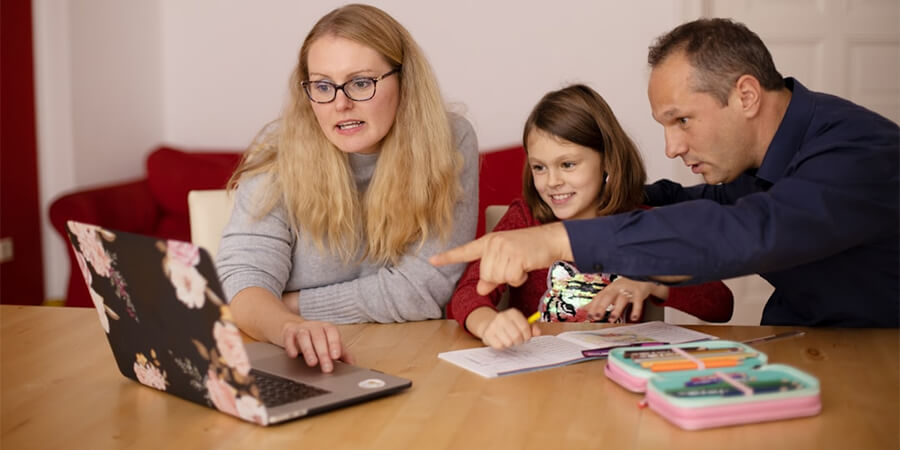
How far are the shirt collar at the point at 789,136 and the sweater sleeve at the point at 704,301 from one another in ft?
1.12

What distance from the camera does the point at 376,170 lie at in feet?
6.36

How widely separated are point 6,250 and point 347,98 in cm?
248

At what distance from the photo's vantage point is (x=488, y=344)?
4.99 ft

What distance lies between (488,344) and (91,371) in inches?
24.5

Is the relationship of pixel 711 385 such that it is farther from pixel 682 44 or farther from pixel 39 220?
pixel 39 220

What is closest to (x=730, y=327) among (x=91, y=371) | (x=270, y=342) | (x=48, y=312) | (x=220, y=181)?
(x=270, y=342)

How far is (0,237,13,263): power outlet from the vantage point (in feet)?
12.2

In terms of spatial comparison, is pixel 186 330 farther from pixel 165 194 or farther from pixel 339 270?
pixel 165 194

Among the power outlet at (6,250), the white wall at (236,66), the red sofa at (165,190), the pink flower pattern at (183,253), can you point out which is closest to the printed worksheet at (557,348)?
the pink flower pattern at (183,253)

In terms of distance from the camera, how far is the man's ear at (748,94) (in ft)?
5.38

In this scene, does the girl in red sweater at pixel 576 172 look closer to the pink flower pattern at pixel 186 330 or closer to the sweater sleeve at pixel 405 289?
the sweater sleeve at pixel 405 289

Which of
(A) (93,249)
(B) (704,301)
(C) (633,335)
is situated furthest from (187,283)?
(B) (704,301)

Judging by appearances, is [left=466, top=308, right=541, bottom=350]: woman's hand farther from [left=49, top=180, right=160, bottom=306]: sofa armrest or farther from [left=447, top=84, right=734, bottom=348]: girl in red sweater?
[left=49, top=180, right=160, bottom=306]: sofa armrest

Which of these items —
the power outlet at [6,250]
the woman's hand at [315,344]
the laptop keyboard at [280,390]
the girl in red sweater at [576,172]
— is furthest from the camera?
the power outlet at [6,250]
